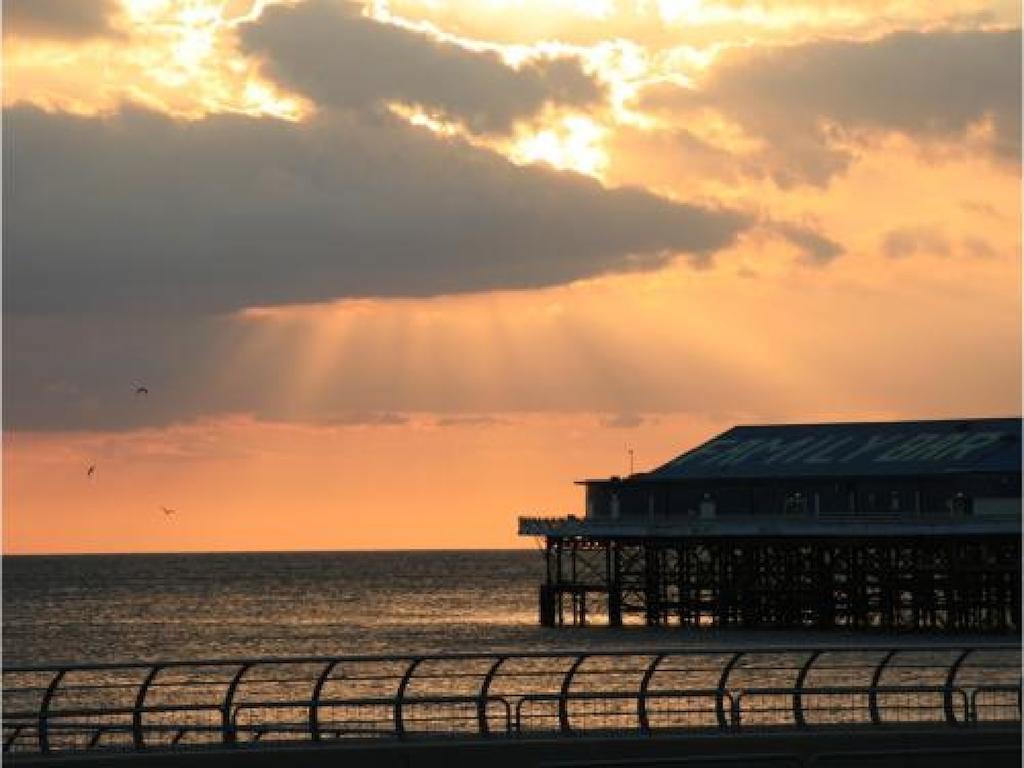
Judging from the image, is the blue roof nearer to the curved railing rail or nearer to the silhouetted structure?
the silhouetted structure

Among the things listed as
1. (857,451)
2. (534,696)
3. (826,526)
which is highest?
(857,451)

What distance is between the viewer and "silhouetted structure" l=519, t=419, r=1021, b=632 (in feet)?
321

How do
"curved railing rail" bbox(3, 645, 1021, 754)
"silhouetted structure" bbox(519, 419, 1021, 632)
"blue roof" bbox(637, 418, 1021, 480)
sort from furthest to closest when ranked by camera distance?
"blue roof" bbox(637, 418, 1021, 480) < "silhouetted structure" bbox(519, 419, 1021, 632) < "curved railing rail" bbox(3, 645, 1021, 754)

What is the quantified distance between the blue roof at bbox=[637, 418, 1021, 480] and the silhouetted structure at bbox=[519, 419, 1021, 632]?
0.36 ft

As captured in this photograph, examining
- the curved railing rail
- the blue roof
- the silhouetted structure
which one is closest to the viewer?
the curved railing rail

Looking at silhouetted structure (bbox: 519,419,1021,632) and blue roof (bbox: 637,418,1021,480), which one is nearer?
silhouetted structure (bbox: 519,419,1021,632)

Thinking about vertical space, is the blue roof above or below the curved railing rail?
above

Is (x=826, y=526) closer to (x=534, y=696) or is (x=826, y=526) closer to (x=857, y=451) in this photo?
(x=857, y=451)

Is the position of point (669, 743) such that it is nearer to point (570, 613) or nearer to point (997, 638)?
point (997, 638)

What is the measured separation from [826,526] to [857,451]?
14.0 m

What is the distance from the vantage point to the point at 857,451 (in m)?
111

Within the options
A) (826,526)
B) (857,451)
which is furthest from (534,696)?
(857,451)

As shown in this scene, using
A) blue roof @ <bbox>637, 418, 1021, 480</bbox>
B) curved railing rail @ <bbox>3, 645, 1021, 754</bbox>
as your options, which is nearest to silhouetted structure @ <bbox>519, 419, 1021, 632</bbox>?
blue roof @ <bbox>637, 418, 1021, 480</bbox>

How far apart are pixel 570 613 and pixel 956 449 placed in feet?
119
